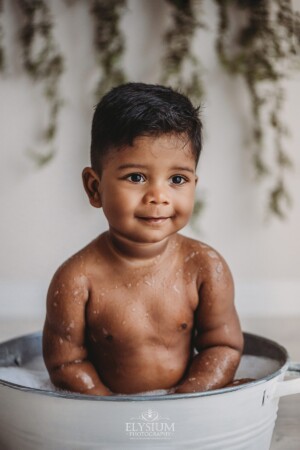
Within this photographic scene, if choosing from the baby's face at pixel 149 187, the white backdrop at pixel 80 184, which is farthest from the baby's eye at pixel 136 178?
the white backdrop at pixel 80 184

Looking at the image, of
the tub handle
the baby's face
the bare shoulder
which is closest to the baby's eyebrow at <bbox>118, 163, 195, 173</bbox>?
the baby's face

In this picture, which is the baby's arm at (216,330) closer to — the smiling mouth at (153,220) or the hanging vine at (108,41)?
the smiling mouth at (153,220)

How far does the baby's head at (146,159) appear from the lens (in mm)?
626

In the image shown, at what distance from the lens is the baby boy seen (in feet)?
2.08

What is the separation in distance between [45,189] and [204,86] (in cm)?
50

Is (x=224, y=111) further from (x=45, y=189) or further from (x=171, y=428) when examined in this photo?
(x=171, y=428)

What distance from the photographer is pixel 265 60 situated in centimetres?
175

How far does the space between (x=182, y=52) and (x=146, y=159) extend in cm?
116

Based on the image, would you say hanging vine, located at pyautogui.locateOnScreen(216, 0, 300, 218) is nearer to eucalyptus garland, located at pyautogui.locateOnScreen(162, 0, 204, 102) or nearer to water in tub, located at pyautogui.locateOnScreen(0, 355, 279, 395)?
eucalyptus garland, located at pyautogui.locateOnScreen(162, 0, 204, 102)

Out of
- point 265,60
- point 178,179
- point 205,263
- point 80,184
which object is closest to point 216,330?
point 205,263

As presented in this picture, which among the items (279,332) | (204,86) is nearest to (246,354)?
(279,332)

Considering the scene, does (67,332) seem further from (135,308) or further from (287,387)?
(287,387)

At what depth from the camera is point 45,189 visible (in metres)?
1.73

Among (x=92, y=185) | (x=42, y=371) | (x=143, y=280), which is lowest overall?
(x=42, y=371)
